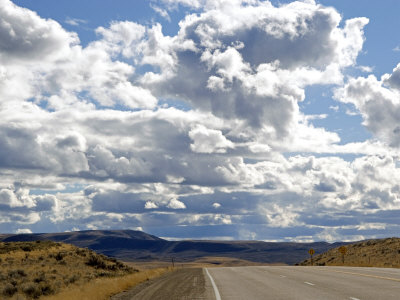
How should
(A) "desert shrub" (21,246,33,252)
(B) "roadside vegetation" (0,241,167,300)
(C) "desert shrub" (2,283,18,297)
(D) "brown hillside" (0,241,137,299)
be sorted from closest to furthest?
(C) "desert shrub" (2,283,18,297) → (B) "roadside vegetation" (0,241,167,300) → (D) "brown hillside" (0,241,137,299) → (A) "desert shrub" (21,246,33,252)

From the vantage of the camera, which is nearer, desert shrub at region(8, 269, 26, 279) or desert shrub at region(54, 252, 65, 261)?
desert shrub at region(8, 269, 26, 279)

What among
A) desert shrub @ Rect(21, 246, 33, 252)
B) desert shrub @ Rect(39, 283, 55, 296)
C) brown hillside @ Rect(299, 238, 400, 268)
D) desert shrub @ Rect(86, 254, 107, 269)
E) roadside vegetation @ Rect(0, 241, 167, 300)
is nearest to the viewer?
desert shrub @ Rect(39, 283, 55, 296)

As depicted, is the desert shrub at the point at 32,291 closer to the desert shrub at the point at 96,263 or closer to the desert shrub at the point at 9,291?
the desert shrub at the point at 9,291

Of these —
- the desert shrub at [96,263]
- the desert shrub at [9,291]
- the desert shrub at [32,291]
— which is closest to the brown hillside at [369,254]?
the desert shrub at [96,263]

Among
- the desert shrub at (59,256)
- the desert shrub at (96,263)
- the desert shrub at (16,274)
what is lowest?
the desert shrub at (16,274)

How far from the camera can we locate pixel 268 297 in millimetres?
17328

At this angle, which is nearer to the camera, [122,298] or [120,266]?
[122,298]

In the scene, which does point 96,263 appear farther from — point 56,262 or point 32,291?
point 32,291

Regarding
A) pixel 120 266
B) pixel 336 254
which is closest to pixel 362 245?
pixel 336 254

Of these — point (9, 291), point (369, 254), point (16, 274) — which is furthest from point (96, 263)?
point (369, 254)

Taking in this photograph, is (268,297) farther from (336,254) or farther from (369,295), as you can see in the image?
(336,254)

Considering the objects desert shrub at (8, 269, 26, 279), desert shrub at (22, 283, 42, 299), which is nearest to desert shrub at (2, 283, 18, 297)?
desert shrub at (22, 283, 42, 299)

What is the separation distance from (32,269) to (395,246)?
42.3 m

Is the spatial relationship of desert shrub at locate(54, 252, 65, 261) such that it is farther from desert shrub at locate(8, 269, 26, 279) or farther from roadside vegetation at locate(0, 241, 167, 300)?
desert shrub at locate(8, 269, 26, 279)
